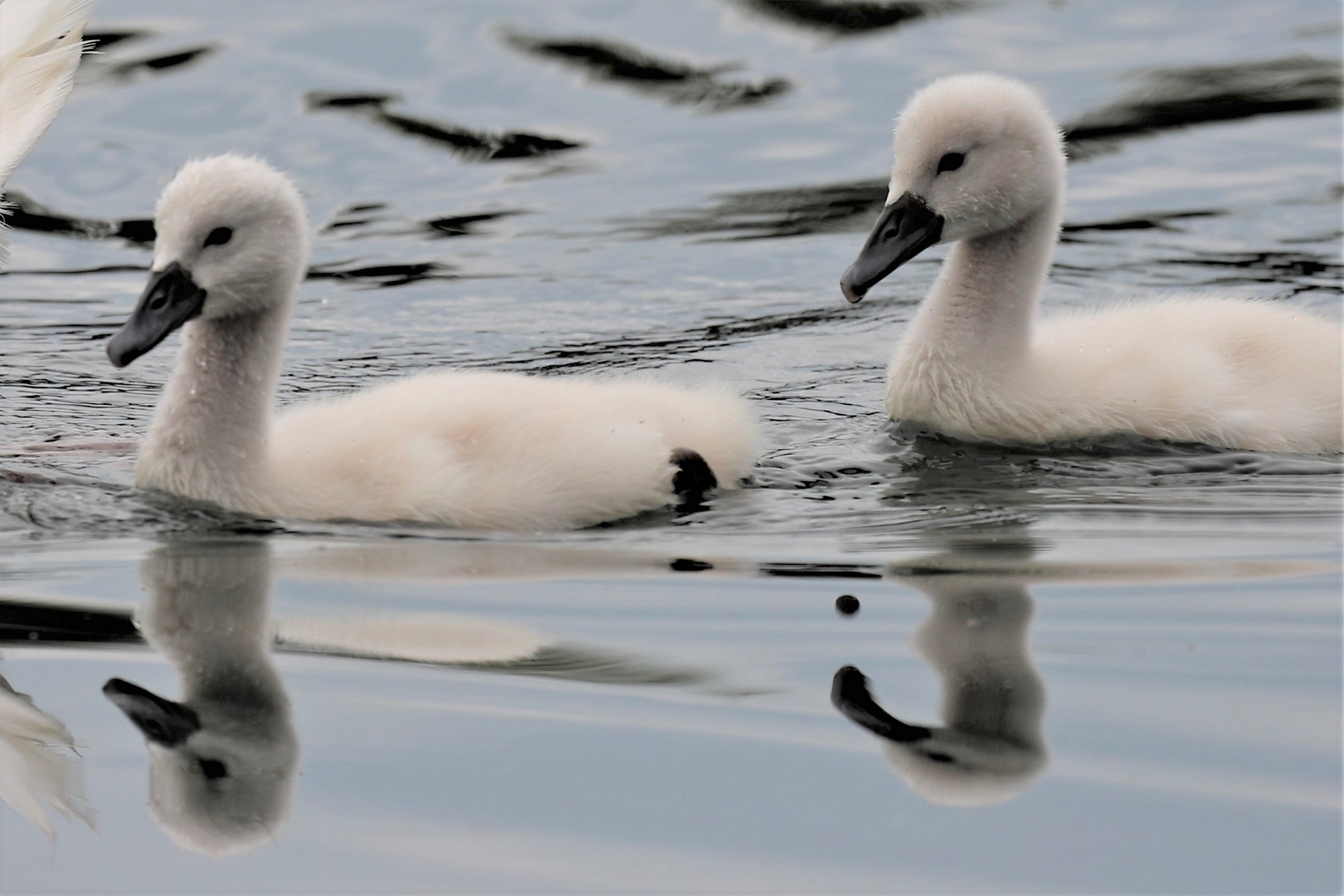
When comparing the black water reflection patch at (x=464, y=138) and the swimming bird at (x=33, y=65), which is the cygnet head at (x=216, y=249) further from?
the black water reflection patch at (x=464, y=138)

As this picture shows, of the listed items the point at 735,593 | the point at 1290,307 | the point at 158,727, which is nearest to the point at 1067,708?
the point at 735,593

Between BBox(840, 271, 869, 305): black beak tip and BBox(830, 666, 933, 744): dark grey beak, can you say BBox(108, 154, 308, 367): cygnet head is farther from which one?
BBox(830, 666, 933, 744): dark grey beak

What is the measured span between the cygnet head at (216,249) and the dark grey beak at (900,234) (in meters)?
1.86

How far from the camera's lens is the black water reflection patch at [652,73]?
12477mm

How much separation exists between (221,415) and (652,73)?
7853 millimetres

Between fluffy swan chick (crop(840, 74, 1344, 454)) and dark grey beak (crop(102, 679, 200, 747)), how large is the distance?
3.03 meters

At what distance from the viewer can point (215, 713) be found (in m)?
3.62

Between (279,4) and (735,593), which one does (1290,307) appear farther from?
(279,4)

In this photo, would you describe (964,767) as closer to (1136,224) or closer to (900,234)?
(900,234)

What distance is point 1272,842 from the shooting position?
10.0 ft

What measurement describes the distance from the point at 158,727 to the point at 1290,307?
4673 mm

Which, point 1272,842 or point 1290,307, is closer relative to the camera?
point 1272,842

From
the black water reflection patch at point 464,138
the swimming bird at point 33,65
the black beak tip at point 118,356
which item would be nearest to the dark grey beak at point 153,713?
the black beak tip at point 118,356

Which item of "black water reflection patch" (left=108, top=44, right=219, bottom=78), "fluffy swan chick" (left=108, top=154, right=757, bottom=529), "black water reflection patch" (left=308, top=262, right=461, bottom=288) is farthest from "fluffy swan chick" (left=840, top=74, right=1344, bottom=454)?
"black water reflection patch" (left=108, top=44, right=219, bottom=78)
